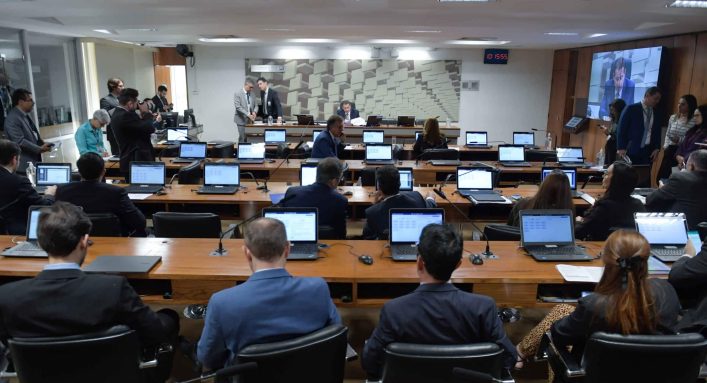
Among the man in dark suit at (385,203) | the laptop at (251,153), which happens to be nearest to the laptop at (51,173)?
the laptop at (251,153)

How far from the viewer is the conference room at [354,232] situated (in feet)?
5.62

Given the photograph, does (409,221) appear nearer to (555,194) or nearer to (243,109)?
(555,194)

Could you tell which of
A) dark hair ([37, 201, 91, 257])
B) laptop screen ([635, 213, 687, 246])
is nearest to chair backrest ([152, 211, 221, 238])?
dark hair ([37, 201, 91, 257])

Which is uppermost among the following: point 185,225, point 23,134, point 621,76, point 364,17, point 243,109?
point 364,17

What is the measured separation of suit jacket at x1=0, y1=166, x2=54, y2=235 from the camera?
3.33 m

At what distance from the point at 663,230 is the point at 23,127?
21.8 ft

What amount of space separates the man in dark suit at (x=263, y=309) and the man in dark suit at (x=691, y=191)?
3.22 meters

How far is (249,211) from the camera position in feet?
14.9

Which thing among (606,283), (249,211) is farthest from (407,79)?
(606,283)

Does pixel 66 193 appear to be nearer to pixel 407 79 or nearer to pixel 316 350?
pixel 316 350

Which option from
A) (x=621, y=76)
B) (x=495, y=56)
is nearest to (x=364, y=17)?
(x=621, y=76)

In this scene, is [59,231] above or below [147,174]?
above

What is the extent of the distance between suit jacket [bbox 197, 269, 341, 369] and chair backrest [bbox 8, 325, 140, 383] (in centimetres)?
27

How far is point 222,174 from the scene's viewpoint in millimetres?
4828
